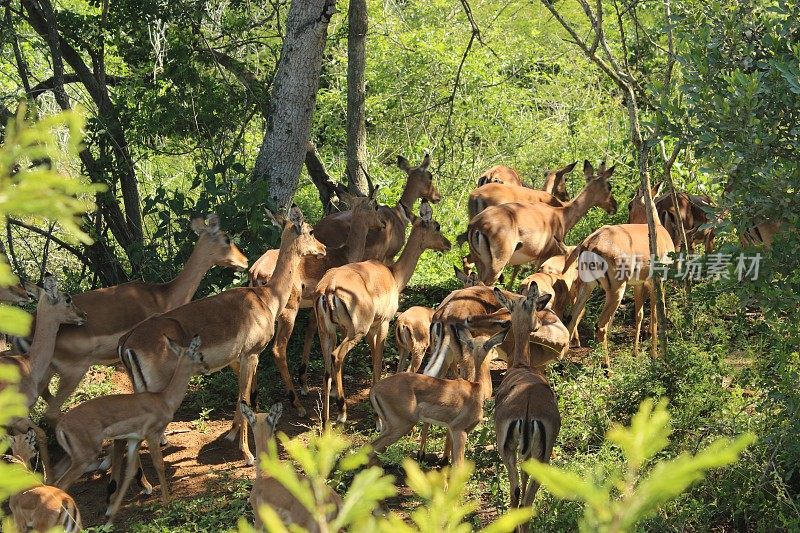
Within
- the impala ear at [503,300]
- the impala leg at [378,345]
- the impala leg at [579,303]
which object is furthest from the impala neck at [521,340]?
the impala leg at [579,303]

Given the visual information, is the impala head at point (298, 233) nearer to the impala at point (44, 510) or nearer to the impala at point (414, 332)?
the impala at point (414, 332)

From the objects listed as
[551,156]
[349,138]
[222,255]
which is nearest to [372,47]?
[551,156]

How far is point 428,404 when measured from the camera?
6145 mm

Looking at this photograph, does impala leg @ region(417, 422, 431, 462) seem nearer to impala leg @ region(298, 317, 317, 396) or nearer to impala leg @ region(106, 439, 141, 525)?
impala leg @ region(298, 317, 317, 396)

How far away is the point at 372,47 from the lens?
47.9 ft

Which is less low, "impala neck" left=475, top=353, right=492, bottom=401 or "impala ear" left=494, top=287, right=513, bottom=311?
"impala ear" left=494, top=287, right=513, bottom=311

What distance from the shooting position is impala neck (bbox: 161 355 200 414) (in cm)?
629

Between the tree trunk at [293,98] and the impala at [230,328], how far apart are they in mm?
1150

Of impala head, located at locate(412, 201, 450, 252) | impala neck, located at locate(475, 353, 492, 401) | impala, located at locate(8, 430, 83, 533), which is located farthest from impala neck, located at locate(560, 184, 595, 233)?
impala, located at locate(8, 430, 83, 533)

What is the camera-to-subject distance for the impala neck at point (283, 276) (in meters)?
7.52

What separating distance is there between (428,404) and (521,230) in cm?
363

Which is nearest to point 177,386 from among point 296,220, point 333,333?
point 333,333

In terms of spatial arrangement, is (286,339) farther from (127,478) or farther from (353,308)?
(127,478)

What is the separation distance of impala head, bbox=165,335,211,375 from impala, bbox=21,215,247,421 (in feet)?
2.48
